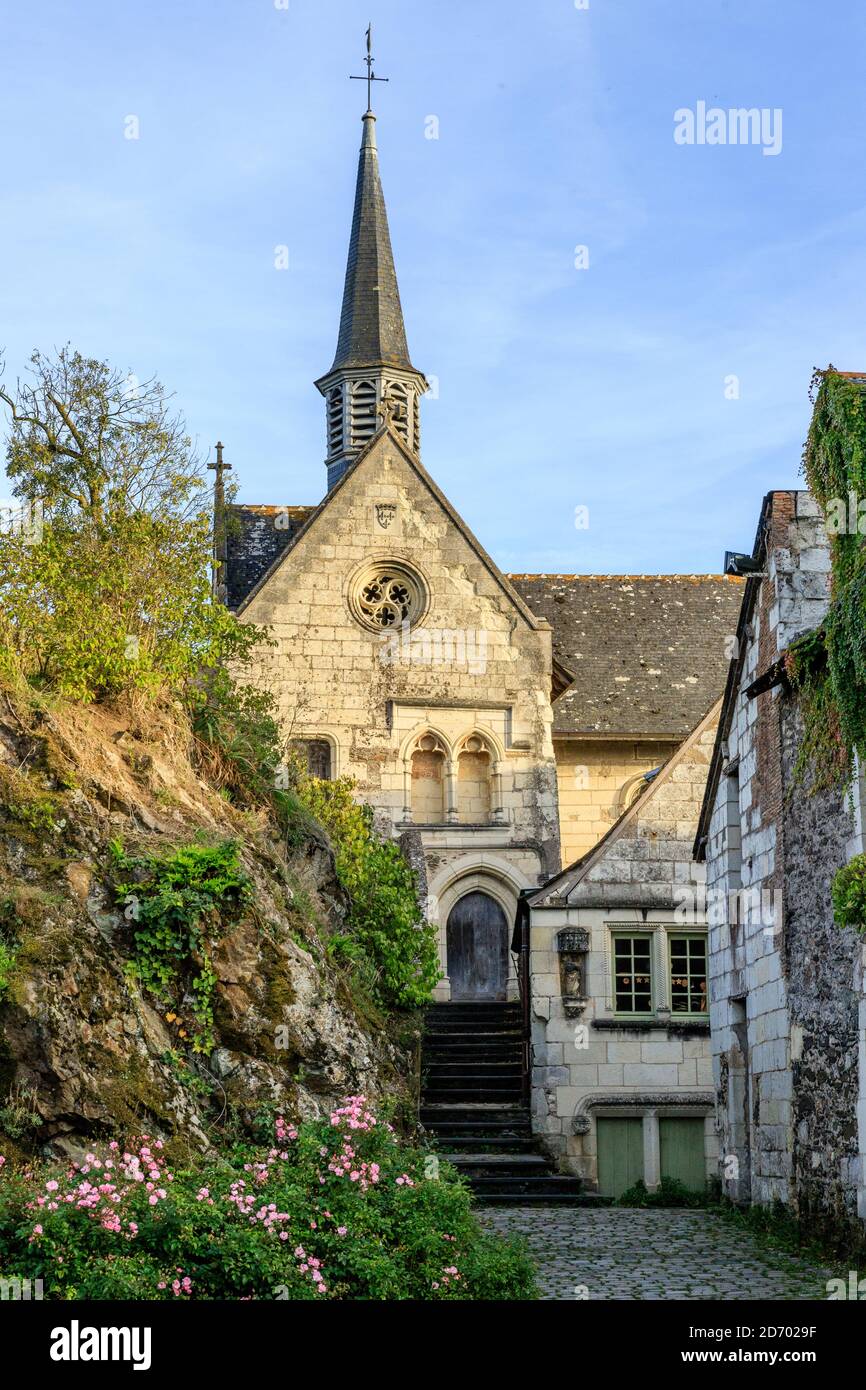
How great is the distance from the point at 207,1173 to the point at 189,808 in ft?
18.7

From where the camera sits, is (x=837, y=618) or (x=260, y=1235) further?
(x=837, y=618)

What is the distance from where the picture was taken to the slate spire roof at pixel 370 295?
34219 mm

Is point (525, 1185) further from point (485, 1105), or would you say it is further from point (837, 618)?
point (837, 618)

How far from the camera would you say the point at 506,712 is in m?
29.1

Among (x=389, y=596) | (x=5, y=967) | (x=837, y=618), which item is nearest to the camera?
(x=5, y=967)

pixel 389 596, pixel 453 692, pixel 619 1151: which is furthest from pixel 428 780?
pixel 619 1151

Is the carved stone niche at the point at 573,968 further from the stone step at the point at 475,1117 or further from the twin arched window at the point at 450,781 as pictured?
the twin arched window at the point at 450,781

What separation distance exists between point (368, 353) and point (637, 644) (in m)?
7.98

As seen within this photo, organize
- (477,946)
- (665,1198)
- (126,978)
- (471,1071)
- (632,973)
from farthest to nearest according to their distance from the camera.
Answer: (477,946) → (471,1071) → (632,973) → (665,1198) → (126,978)

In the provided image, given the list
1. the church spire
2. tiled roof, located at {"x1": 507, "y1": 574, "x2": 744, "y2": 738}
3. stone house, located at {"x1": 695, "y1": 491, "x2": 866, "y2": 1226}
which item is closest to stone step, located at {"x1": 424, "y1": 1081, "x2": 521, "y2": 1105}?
stone house, located at {"x1": 695, "y1": 491, "x2": 866, "y2": 1226}

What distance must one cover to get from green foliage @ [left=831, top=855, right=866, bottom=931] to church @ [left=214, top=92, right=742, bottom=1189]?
43.4 feet

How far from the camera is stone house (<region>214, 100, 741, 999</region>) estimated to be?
28.5 m

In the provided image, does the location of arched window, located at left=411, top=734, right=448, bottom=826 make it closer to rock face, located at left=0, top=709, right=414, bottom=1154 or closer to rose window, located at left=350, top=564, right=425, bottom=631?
rose window, located at left=350, top=564, right=425, bottom=631

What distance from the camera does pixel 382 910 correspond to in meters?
22.1
